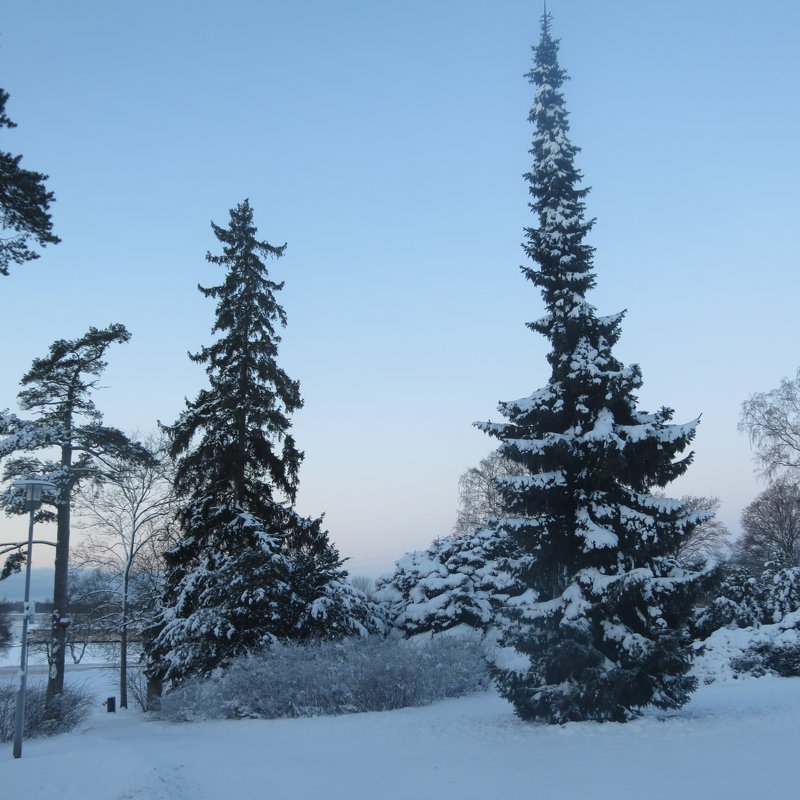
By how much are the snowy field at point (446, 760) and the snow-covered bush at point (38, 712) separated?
1054 mm

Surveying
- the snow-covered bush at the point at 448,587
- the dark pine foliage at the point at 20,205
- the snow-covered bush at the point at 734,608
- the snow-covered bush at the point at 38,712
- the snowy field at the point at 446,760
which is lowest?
the snowy field at the point at 446,760

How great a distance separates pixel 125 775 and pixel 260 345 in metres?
14.8

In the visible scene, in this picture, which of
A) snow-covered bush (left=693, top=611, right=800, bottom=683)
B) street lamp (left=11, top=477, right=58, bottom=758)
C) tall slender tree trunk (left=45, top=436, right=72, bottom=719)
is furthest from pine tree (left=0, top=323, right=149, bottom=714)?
snow-covered bush (left=693, top=611, right=800, bottom=683)

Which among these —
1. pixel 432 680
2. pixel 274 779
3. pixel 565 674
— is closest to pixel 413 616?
pixel 432 680

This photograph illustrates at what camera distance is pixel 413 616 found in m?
22.5

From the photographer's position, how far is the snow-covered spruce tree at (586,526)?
12.2 meters

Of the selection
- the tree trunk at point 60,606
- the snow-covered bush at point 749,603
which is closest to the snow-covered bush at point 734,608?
the snow-covered bush at point 749,603

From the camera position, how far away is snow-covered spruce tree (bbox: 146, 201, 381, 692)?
19234mm

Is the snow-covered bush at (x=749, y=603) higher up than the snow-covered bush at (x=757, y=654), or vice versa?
the snow-covered bush at (x=749, y=603)

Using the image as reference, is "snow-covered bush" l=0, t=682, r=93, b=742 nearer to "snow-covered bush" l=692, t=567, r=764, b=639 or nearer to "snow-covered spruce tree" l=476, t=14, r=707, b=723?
"snow-covered spruce tree" l=476, t=14, r=707, b=723

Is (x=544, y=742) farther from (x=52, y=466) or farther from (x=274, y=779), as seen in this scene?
(x=52, y=466)

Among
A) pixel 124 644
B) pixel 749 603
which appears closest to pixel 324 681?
pixel 749 603

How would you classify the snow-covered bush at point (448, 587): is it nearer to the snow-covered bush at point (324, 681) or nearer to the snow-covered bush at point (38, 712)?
the snow-covered bush at point (324, 681)

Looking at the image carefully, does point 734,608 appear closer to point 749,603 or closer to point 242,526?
→ point 749,603
